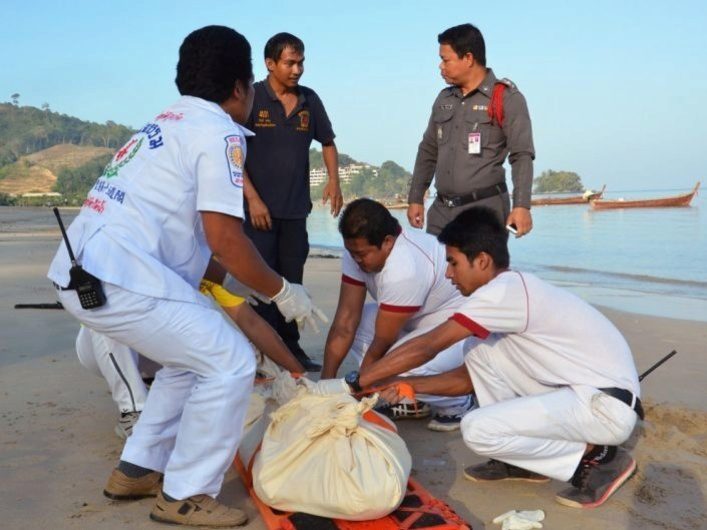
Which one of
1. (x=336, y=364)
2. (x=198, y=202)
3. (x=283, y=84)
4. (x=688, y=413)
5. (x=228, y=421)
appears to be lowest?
(x=688, y=413)

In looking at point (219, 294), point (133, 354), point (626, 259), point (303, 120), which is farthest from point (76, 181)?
point (219, 294)

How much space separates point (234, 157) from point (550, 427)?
5.37 feet

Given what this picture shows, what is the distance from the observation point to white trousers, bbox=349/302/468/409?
421 cm

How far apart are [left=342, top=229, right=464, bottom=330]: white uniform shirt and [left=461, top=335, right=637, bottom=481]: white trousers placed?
950 millimetres

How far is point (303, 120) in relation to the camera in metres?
5.53

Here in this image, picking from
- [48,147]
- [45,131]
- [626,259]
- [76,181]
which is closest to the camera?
[626,259]

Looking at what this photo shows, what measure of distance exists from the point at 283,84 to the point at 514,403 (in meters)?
3.01

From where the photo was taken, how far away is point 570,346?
3305 mm

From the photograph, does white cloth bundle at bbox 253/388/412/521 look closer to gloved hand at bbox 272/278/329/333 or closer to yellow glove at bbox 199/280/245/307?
gloved hand at bbox 272/278/329/333

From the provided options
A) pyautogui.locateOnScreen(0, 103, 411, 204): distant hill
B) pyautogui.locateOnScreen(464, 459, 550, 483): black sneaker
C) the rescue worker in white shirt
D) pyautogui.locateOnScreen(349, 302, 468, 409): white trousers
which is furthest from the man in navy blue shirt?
pyautogui.locateOnScreen(0, 103, 411, 204): distant hill

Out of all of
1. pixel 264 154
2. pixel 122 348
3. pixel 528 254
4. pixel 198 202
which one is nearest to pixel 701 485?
pixel 198 202

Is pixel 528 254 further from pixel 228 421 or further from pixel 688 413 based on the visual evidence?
pixel 228 421

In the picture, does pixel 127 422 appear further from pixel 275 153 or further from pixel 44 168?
pixel 44 168

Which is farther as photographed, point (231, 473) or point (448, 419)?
point (448, 419)
